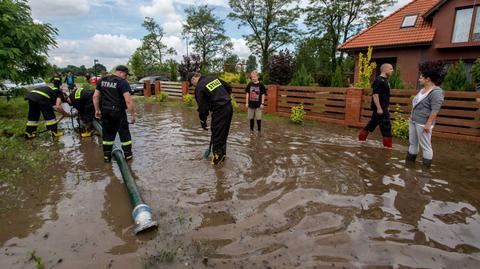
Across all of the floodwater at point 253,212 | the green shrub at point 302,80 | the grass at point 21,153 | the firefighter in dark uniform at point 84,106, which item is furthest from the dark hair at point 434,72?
the firefighter in dark uniform at point 84,106

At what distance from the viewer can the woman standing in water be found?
4.40 meters

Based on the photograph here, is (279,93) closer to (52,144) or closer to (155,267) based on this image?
(52,144)

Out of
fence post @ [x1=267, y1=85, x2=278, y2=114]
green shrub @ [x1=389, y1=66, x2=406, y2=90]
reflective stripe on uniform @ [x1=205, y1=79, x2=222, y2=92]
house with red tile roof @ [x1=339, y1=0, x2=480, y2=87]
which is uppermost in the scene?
house with red tile roof @ [x1=339, y1=0, x2=480, y2=87]

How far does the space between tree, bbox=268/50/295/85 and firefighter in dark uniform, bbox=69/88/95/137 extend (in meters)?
7.57

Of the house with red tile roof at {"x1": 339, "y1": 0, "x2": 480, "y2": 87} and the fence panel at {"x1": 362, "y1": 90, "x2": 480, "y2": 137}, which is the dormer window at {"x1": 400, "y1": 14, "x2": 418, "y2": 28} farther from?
the fence panel at {"x1": 362, "y1": 90, "x2": 480, "y2": 137}

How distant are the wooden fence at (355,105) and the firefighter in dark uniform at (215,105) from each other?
5.39 metres

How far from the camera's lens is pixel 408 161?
506cm

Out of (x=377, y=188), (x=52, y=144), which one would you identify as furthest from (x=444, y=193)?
(x=52, y=144)

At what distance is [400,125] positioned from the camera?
7.39 meters

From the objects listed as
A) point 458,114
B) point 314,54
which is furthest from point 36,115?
point 314,54

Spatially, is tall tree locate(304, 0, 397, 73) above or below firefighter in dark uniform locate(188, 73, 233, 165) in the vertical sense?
above

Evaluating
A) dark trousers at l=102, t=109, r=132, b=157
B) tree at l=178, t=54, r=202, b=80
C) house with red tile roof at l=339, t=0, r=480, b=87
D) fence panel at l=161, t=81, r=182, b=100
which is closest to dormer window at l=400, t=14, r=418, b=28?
house with red tile roof at l=339, t=0, r=480, b=87

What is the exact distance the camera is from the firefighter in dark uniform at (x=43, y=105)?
662 cm

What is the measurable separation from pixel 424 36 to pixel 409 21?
2.12 m
